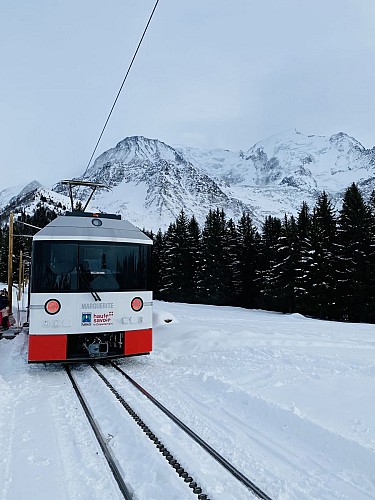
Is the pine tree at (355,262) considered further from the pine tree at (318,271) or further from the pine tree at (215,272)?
the pine tree at (215,272)

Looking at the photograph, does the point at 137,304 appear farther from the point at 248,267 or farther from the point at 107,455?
the point at 248,267

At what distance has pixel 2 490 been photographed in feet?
12.4

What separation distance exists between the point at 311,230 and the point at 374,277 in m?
7.50

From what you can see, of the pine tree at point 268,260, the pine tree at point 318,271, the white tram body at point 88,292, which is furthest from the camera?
the pine tree at point 268,260

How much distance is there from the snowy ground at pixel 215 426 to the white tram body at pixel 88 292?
605 millimetres

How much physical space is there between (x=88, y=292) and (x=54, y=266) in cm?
91

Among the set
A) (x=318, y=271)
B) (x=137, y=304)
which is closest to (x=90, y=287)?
(x=137, y=304)

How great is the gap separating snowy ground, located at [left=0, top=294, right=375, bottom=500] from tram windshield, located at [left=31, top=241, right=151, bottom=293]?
1892 mm

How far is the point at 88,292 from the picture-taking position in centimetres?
848

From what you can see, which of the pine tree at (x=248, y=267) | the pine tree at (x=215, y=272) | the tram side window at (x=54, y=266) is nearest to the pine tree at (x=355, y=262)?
the pine tree at (x=248, y=267)

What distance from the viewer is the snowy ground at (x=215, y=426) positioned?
3.84m

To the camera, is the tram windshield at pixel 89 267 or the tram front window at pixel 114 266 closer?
the tram windshield at pixel 89 267

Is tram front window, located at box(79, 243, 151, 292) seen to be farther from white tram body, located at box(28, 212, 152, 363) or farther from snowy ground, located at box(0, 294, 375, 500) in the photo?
snowy ground, located at box(0, 294, 375, 500)

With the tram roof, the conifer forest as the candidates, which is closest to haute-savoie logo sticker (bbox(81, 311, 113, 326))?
the tram roof
